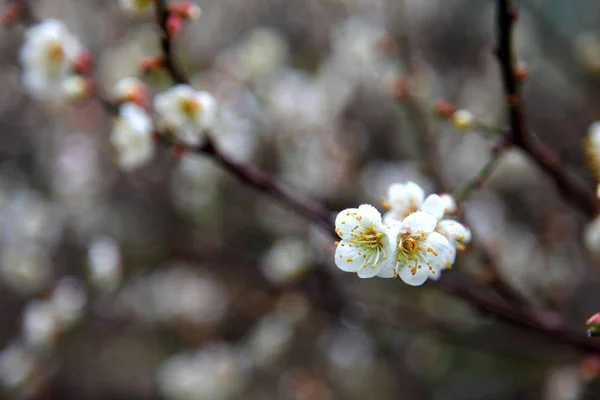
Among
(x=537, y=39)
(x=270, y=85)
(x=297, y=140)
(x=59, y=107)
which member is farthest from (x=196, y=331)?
(x=537, y=39)

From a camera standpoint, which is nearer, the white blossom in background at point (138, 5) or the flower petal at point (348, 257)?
the flower petal at point (348, 257)

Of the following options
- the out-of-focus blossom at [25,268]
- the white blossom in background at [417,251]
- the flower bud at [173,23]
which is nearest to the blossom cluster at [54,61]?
the flower bud at [173,23]

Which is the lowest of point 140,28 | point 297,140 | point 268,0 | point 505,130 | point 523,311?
point 523,311

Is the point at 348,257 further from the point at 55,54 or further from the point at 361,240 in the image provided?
the point at 55,54

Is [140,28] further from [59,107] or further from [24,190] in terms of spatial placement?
[24,190]

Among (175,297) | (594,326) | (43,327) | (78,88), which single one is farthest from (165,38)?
(175,297)

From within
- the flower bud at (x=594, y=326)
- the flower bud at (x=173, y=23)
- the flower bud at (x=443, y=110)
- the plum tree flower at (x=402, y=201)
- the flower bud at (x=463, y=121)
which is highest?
the flower bud at (x=443, y=110)

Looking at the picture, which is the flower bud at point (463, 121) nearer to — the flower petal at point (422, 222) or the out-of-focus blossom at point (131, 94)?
the flower petal at point (422, 222)
